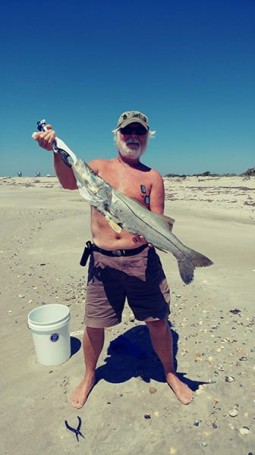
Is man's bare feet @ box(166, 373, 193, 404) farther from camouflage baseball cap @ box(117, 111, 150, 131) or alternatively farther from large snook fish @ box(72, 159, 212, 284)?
camouflage baseball cap @ box(117, 111, 150, 131)

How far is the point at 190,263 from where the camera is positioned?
3.84 meters

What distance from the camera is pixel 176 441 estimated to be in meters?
3.91

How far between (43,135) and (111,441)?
3.26m

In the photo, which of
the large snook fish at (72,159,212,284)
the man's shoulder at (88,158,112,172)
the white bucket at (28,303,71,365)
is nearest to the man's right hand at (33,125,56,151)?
the large snook fish at (72,159,212,284)

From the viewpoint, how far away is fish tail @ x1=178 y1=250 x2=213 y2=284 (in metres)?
3.83

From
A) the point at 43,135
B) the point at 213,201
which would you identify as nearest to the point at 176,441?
the point at 43,135

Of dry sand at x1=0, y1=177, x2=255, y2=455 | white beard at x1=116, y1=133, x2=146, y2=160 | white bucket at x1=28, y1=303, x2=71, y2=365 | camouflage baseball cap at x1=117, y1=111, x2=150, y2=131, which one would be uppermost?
camouflage baseball cap at x1=117, y1=111, x2=150, y2=131

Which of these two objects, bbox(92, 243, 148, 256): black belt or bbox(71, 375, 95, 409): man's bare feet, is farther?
bbox(71, 375, 95, 409): man's bare feet

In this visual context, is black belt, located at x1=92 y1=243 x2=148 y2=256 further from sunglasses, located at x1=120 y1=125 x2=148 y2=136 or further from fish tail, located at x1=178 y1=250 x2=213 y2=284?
sunglasses, located at x1=120 y1=125 x2=148 y2=136

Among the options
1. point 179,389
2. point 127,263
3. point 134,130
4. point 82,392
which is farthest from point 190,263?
point 82,392

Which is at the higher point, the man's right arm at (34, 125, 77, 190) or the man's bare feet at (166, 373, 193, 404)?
the man's right arm at (34, 125, 77, 190)

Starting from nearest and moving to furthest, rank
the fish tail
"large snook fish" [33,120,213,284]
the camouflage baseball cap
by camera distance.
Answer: "large snook fish" [33,120,213,284] < the fish tail < the camouflage baseball cap

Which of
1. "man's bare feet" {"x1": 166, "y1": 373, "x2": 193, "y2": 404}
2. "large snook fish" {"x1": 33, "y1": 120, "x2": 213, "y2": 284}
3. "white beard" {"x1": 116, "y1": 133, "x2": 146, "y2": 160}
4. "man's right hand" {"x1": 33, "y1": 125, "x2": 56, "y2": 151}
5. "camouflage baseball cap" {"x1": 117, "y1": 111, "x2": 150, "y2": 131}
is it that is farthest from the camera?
"man's bare feet" {"x1": 166, "y1": 373, "x2": 193, "y2": 404}

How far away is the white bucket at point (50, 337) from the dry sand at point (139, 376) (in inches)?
6.2
